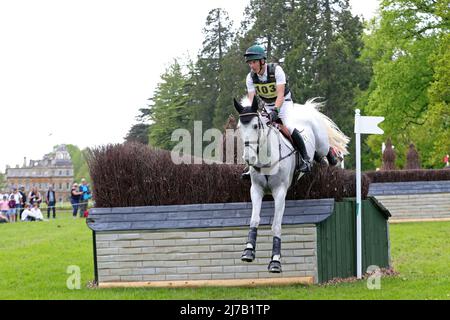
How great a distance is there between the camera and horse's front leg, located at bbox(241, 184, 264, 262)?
9008 millimetres

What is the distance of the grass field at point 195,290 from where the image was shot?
30.8 feet

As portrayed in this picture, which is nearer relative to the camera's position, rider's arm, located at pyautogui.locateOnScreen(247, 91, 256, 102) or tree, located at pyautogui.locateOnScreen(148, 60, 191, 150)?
rider's arm, located at pyautogui.locateOnScreen(247, 91, 256, 102)

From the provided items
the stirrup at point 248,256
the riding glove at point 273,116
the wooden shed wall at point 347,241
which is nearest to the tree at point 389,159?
the wooden shed wall at point 347,241

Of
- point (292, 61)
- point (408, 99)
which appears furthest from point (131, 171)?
point (292, 61)

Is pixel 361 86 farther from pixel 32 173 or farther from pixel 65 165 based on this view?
pixel 32 173

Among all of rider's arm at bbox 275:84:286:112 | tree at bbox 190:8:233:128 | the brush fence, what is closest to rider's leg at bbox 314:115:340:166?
rider's arm at bbox 275:84:286:112

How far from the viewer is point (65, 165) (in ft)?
418

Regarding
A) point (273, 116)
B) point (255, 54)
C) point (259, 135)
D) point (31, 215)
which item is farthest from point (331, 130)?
point (31, 215)

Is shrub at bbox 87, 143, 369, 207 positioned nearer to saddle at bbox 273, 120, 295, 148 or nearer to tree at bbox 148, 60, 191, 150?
saddle at bbox 273, 120, 295, 148

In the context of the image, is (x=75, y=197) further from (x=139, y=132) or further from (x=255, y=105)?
(x=139, y=132)

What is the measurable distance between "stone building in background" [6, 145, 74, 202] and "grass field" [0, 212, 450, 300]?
4063 inches

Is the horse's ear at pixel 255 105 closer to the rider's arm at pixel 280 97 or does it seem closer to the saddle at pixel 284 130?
the saddle at pixel 284 130

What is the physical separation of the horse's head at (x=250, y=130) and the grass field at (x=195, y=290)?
6.47ft
